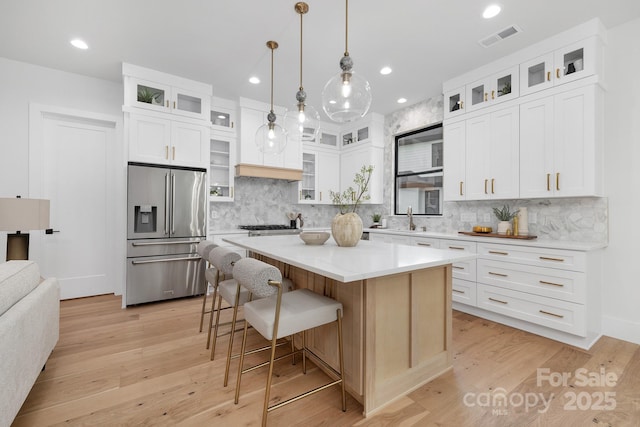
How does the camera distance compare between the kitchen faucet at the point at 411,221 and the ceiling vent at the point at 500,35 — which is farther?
the kitchen faucet at the point at 411,221

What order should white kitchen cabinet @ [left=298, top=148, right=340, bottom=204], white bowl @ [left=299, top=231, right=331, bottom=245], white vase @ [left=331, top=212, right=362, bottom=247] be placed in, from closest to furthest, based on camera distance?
white vase @ [left=331, top=212, right=362, bottom=247], white bowl @ [left=299, top=231, right=331, bottom=245], white kitchen cabinet @ [left=298, top=148, right=340, bottom=204]

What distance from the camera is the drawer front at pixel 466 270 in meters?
3.24

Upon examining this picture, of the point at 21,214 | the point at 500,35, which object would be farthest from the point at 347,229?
the point at 21,214

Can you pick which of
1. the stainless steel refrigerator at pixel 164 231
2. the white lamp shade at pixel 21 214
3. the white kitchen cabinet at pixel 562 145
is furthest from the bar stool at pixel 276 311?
the white kitchen cabinet at pixel 562 145

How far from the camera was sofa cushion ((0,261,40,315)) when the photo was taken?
1.48m

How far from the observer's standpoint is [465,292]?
332 cm

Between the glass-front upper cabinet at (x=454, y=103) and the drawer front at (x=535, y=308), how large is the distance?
2150 mm

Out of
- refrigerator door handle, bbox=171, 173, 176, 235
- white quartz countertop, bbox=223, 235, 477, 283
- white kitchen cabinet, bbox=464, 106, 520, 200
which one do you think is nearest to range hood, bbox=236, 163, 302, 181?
refrigerator door handle, bbox=171, 173, 176, 235

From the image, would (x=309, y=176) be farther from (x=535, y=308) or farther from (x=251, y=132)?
(x=535, y=308)

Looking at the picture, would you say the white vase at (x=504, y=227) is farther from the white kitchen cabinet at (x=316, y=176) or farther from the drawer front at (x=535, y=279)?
the white kitchen cabinet at (x=316, y=176)

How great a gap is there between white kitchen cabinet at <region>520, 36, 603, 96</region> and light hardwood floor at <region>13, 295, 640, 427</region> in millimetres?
2472

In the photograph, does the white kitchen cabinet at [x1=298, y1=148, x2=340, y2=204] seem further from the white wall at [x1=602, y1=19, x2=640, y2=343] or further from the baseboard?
the baseboard

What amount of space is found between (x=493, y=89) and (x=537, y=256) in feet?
6.34

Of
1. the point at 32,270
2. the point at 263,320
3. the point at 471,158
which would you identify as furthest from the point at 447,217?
Result: the point at 32,270
